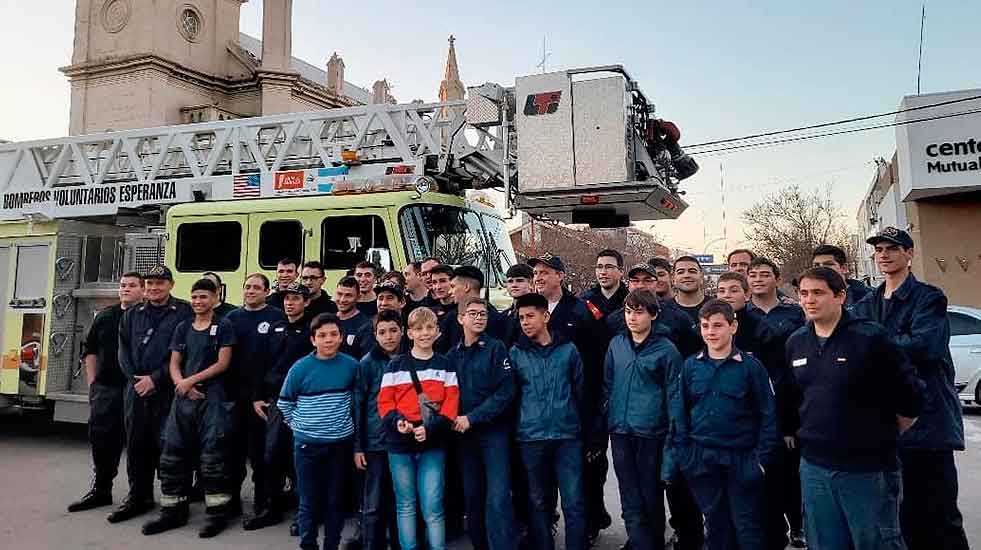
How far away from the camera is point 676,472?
12.1 ft

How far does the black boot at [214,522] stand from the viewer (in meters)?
4.87

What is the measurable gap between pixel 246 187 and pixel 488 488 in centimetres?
572

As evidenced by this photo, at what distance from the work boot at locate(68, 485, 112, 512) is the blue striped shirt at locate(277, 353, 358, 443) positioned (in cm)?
234

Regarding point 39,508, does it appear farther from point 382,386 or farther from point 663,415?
point 663,415

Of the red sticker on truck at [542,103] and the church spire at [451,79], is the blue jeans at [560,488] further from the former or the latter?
the church spire at [451,79]

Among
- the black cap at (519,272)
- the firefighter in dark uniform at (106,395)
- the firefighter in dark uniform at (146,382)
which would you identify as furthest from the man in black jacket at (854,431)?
the firefighter in dark uniform at (106,395)

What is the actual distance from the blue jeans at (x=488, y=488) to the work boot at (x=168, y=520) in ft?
7.77

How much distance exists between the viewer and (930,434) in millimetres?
3510

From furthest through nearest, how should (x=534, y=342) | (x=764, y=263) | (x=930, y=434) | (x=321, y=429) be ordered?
(x=764, y=263) → (x=321, y=429) → (x=534, y=342) → (x=930, y=434)

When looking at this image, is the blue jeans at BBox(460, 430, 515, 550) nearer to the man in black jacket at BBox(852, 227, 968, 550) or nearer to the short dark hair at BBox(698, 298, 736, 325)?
the short dark hair at BBox(698, 298, 736, 325)

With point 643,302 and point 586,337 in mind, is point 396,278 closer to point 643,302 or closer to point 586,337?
point 586,337

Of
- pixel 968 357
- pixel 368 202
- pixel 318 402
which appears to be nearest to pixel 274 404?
pixel 318 402

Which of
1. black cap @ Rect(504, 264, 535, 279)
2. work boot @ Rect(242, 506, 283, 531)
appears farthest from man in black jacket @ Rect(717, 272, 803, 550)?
work boot @ Rect(242, 506, 283, 531)

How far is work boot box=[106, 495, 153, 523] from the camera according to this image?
516 cm
